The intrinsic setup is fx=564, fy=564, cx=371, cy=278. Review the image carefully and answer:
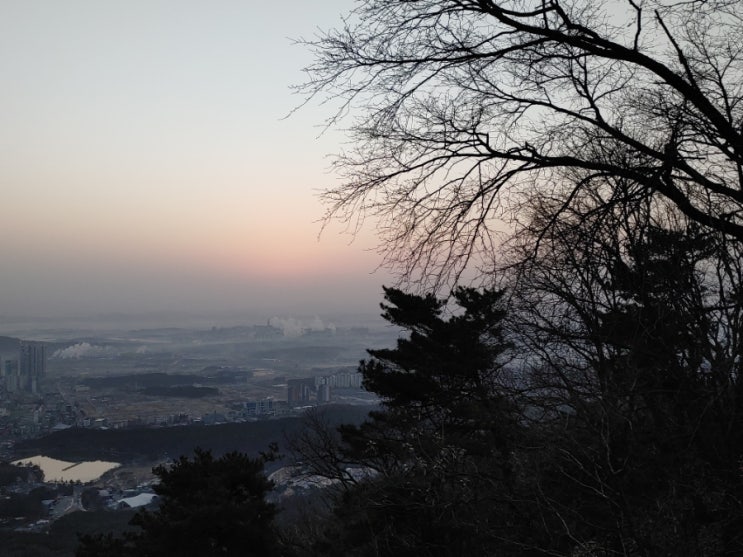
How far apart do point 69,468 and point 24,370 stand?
45733mm

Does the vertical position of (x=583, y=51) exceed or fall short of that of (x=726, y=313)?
it exceeds it

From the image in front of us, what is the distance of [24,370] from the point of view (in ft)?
267

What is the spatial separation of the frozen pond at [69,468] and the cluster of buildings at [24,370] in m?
33.5

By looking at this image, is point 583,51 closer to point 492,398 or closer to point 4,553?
point 492,398

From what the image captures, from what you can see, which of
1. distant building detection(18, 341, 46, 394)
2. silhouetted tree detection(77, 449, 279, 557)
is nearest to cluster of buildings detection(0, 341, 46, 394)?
distant building detection(18, 341, 46, 394)

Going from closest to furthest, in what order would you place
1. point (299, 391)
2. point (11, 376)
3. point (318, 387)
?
point (299, 391), point (318, 387), point (11, 376)

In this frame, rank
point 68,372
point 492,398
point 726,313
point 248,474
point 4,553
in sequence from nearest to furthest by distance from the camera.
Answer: point 726,313
point 492,398
point 248,474
point 4,553
point 68,372

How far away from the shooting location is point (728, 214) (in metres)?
2.90

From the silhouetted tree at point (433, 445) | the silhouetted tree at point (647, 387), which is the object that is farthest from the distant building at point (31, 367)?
the silhouetted tree at point (647, 387)

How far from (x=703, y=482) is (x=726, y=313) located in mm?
1253

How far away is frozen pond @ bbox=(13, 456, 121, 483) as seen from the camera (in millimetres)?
40575

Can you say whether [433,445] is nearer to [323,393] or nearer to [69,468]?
[69,468]

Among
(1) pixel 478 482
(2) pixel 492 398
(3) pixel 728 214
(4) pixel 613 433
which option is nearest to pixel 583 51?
(3) pixel 728 214

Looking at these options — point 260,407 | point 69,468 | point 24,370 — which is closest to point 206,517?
point 69,468
